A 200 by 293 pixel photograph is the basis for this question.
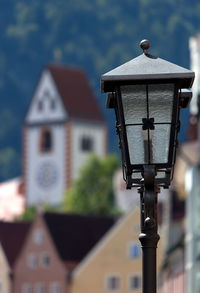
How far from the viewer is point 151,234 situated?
14.3 metres

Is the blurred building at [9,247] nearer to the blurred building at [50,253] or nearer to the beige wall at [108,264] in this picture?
the blurred building at [50,253]

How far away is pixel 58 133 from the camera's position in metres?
175

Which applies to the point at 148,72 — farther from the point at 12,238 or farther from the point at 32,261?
the point at 12,238

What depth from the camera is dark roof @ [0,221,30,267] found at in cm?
10931

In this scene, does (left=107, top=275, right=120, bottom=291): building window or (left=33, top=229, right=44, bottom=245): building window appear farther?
(left=33, top=229, right=44, bottom=245): building window

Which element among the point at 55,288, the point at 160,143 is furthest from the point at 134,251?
the point at 160,143

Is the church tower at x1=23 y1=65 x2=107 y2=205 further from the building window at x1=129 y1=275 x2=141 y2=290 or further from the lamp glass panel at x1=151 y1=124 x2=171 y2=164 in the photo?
the lamp glass panel at x1=151 y1=124 x2=171 y2=164

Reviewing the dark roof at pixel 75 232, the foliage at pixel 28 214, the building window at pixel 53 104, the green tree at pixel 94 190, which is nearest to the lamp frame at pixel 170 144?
the dark roof at pixel 75 232

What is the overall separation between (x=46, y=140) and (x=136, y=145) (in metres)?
162

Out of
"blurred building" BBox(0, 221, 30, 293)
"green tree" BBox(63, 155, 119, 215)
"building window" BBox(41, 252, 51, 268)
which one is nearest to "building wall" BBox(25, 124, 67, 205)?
"green tree" BBox(63, 155, 119, 215)

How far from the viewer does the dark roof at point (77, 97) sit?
170 m

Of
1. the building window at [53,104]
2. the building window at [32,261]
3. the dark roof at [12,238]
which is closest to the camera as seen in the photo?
the building window at [32,261]

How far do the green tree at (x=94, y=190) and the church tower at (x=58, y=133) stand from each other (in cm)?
691

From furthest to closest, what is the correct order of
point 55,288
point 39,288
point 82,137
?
point 82,137 < point 39,288 < point 55,288
